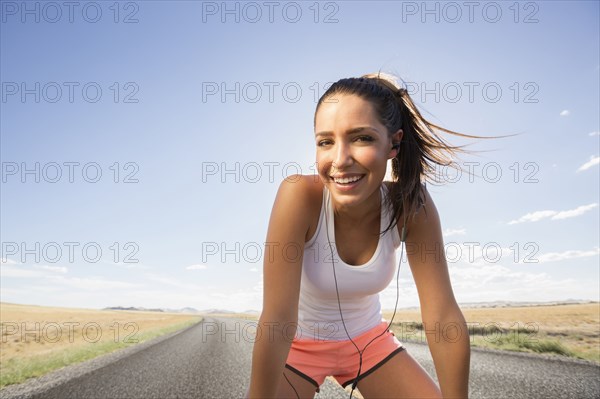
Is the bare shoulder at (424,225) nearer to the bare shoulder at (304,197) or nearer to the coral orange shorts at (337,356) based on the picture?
the bare shoulder at (304,197)

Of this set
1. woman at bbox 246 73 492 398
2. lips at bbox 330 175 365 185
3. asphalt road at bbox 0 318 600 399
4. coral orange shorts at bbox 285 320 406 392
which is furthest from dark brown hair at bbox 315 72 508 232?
asphalt road at bbox 0 318 600 399

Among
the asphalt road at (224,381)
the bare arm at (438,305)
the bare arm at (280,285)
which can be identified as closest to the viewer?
the bare arm at (280,285)

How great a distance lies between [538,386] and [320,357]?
4.02 meters

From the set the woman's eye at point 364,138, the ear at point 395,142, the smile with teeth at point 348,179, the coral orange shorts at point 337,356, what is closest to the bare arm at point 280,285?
the smile with teeth at point 348,179

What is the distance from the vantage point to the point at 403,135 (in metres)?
2.33

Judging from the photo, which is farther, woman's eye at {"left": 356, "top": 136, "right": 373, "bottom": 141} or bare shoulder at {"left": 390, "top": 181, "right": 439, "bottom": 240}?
bare shoulder at {"left": 390, "top": 181, "right": 439, "bottom": 240}

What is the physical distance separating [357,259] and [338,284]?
→ 0.18 metres

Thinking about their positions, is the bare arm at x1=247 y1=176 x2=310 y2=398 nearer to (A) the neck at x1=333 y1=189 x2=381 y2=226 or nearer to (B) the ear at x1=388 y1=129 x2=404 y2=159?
(A) the neck at x1=333 y1=189 x2=381 y2=226

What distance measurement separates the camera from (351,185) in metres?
1.97

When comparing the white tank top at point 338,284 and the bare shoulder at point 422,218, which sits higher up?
the bare shoulder at point 422,218

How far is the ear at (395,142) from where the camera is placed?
2166 millimetres

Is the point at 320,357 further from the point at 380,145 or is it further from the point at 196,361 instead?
the point at 196,361

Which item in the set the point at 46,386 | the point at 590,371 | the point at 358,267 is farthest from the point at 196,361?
the point at 358,267

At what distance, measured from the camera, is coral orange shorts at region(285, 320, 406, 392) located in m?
2.49
